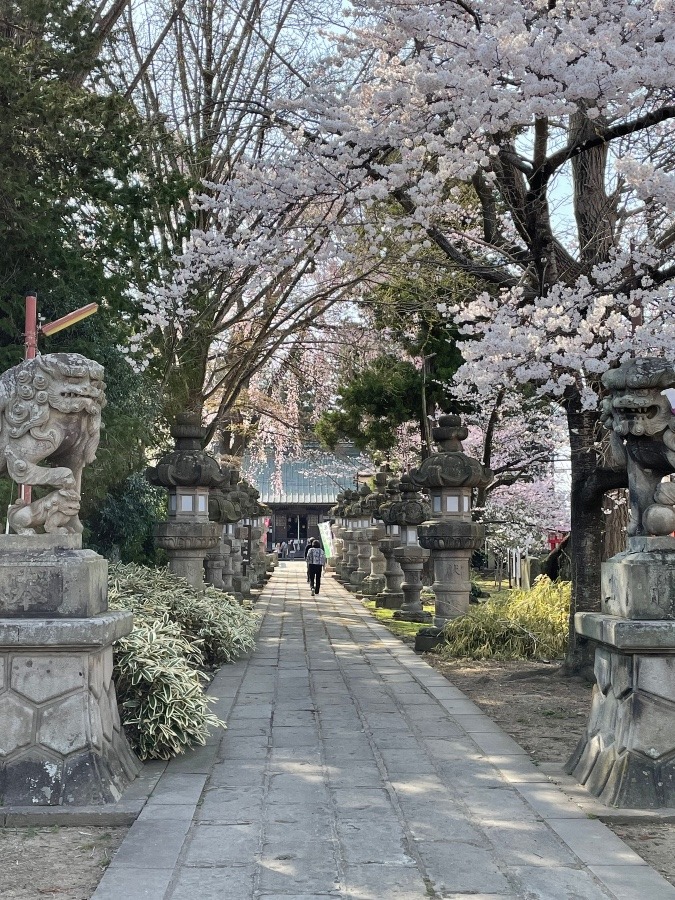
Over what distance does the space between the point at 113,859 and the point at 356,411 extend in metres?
16.2

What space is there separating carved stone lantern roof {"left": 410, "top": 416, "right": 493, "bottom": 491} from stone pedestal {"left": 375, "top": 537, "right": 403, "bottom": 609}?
255 inches

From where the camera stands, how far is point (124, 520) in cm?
1467

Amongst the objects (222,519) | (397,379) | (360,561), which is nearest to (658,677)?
(222,519)

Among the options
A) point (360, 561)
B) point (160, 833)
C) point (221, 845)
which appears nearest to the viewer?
point (221, 845)

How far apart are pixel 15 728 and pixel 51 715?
0.62ft

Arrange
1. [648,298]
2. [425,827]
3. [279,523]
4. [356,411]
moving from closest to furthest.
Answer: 1. [425,827]
2. [648,298]
3. [356,411]
4. [279,523]

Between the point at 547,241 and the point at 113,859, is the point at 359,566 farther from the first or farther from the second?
the point at 113,859

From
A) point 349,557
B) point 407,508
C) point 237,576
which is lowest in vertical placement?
point 237,576

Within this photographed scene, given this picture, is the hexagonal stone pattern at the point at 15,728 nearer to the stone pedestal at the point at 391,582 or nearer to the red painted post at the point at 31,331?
the red painted post at the point at 31,331

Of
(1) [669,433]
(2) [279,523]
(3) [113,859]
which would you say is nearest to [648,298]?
(1) [669,433]

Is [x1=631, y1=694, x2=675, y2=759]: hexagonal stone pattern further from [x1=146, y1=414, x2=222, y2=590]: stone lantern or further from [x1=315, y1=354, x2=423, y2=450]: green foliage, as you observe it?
[x1=315, y1=354, x2=423, y2=450]: green foliage

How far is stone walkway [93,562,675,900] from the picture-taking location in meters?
3.73

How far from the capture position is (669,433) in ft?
16.4

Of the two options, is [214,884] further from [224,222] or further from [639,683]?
[224,222]
